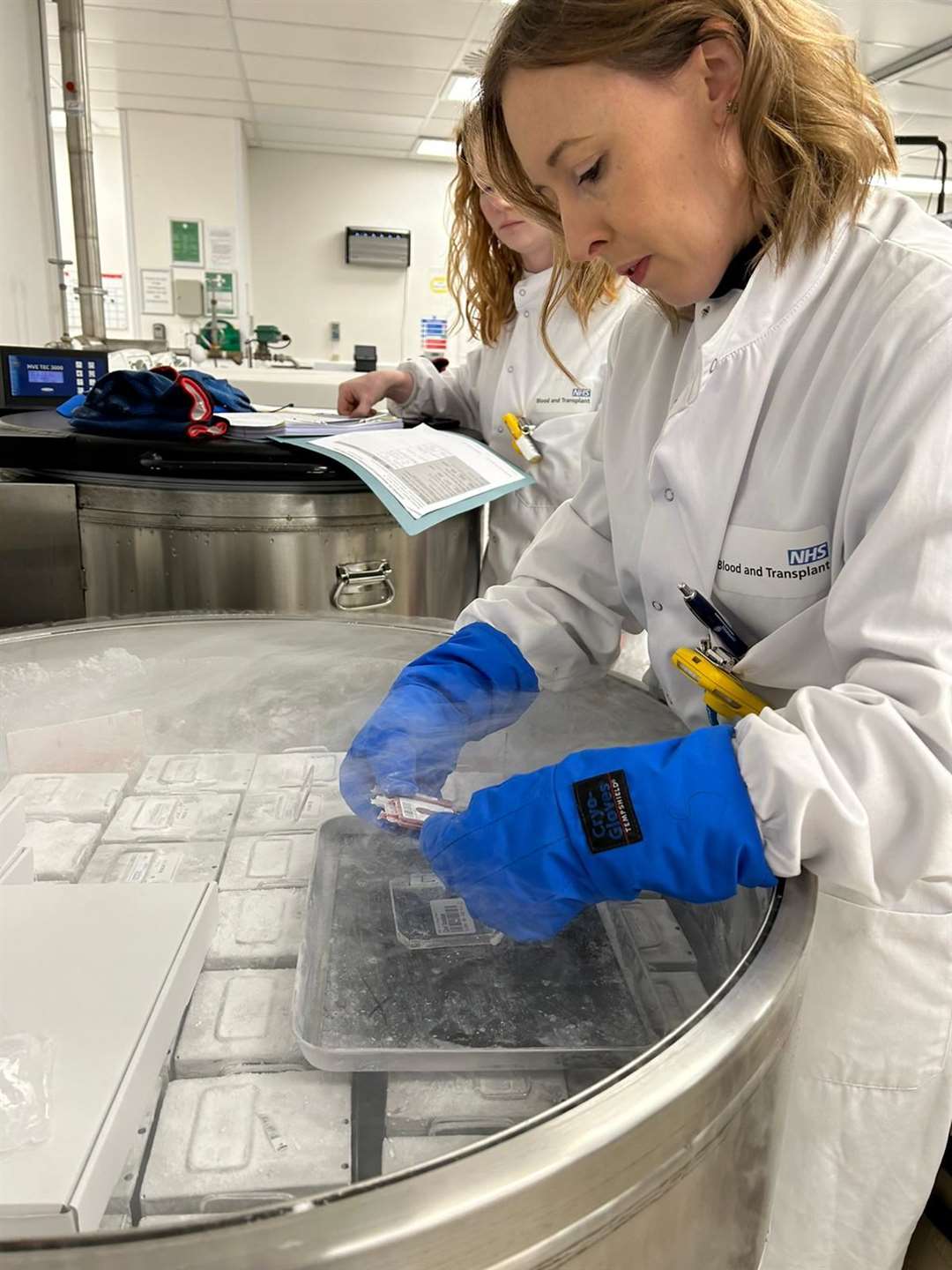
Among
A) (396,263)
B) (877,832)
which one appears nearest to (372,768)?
(877,832)

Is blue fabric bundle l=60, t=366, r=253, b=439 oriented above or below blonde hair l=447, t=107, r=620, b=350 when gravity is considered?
below

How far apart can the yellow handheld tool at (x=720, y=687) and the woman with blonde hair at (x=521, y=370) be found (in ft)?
3.46

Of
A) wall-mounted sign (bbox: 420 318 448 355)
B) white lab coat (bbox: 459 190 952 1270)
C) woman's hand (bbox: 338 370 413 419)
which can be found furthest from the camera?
wall-mounted sign (bbox: 420 318 448 355)

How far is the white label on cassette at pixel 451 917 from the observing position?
0.64 metres

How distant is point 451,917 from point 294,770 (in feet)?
0.91

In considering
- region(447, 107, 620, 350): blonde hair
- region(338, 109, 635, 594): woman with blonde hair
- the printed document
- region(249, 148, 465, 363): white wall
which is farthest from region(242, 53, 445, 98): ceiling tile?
the printed document

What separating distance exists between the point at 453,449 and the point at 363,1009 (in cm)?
112

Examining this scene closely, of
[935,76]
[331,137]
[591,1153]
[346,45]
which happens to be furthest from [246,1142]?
[331,137]

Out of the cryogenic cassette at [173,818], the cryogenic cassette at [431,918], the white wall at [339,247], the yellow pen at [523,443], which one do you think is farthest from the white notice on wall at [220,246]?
the cryogenic cassette at [431,918]

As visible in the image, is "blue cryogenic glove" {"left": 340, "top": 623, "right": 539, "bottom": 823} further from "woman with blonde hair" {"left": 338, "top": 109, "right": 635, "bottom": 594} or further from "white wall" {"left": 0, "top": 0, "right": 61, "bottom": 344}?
"white wall" {"left": 0, "top": 0, "right": 61, "bottom": 344}

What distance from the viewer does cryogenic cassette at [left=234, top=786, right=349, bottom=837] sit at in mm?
791

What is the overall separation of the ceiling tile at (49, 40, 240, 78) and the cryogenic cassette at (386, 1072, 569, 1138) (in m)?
5.69

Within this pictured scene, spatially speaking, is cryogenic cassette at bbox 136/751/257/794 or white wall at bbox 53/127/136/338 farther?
white wall at bbox 53/127/136/338

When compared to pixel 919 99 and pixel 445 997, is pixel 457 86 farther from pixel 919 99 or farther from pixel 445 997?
pixel 445 997
